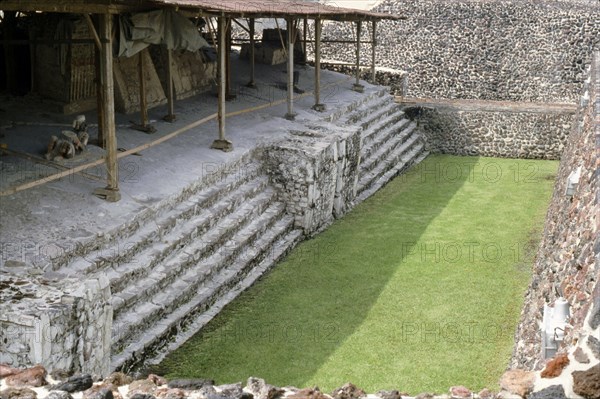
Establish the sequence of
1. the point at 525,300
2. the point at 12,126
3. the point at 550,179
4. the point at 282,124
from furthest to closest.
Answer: the point at 550,179 < the point at 282,124 < the point at 12,126 < the point at 525,300

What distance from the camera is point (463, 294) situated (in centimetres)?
1160

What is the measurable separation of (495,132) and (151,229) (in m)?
14.5

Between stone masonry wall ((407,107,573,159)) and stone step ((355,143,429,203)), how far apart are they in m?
0.79

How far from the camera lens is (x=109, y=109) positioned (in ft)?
33.7

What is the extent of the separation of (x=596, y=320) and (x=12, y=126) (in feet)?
36.5

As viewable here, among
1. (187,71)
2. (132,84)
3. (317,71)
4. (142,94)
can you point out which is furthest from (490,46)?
(142,94)

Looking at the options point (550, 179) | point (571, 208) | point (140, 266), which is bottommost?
point (550, 179)

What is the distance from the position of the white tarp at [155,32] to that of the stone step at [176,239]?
2.75 meters

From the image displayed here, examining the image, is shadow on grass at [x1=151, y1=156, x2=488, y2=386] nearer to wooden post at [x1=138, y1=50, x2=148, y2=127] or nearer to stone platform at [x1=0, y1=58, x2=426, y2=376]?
stone platform at [x1=0, y1=58, x2=426, y2=376]

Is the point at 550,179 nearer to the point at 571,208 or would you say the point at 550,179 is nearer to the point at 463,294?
the point at 463,294

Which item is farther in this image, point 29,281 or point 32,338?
point 29,281

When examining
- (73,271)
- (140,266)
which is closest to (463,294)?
(140,266)

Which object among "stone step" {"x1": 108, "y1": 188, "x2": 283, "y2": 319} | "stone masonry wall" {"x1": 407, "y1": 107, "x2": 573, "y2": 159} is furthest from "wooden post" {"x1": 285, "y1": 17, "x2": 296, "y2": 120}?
"stone masonry wall" {"x1": 407, "y1": 107, "x2": 573, "y2": 159}

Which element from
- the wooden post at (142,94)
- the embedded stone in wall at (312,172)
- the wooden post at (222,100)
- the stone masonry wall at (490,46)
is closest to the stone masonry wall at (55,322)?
the wooden post at (222,100)
